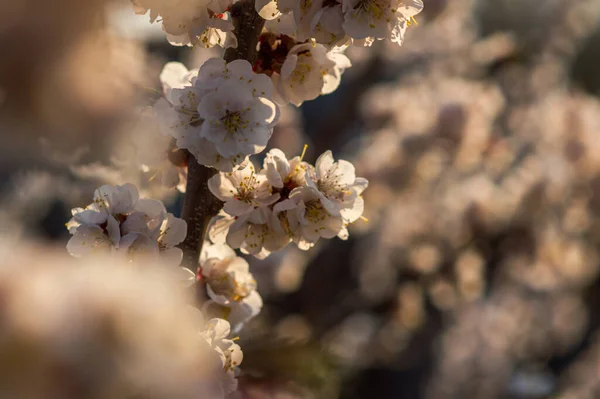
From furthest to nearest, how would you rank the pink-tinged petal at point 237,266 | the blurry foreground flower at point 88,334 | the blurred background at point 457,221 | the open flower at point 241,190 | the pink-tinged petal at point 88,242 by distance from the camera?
the blurred background at point 457,221 → the pink-tinged petal at point 237,266 → the open flower at point 241,190 → the pink-tinged petal at point 88,242 → the blurry foreground flower at point 88,334

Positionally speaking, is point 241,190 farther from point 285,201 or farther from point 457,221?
point 457,221

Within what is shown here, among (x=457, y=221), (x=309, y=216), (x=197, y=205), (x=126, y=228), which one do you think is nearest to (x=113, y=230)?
(x=126, y=228)

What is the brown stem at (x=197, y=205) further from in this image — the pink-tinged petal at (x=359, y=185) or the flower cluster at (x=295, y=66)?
the pink-tinged petal at (x=359, y=185)

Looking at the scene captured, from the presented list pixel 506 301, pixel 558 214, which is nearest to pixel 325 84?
pixel 558 214

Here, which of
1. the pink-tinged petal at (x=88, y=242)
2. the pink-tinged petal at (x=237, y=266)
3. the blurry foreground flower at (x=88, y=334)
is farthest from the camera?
the pink-tinged petal at (x=237, y=266)

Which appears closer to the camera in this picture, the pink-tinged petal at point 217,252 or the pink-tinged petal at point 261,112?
the pink-tinged petal at point 261,112

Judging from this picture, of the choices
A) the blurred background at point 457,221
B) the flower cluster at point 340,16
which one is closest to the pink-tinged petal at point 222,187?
the flower cluster at point 340,16
